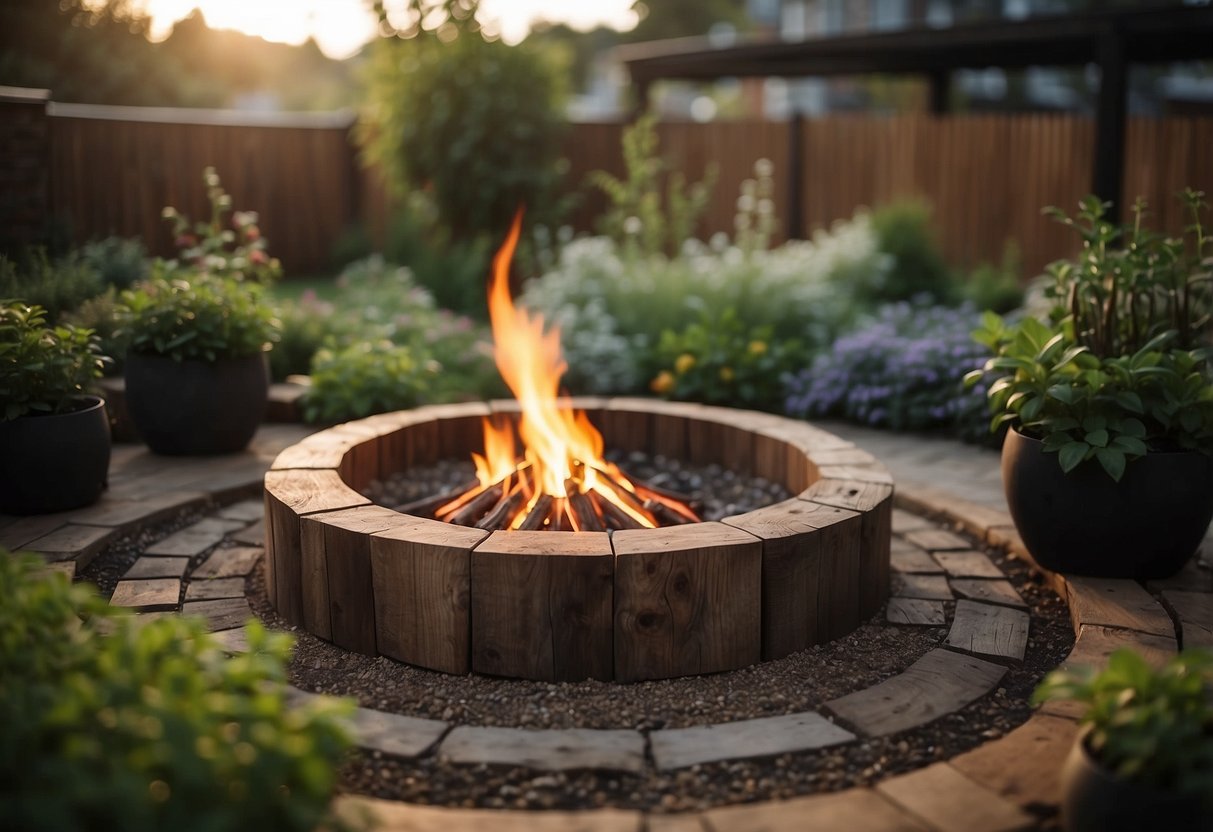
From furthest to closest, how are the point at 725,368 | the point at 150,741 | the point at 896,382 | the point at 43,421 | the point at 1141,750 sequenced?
the point at 725,368 < the point at 896,382 < the point at 43,421 < the point at 1141,750 < the point at 150,741

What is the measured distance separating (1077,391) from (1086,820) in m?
1.64

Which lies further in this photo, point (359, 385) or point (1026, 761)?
point (359, 385)

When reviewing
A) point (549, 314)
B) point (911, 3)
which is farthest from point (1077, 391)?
point (911, 3)

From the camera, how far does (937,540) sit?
3.92 metres

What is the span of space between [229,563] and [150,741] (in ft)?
6.90

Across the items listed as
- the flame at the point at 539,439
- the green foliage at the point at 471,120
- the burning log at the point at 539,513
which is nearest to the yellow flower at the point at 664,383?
the flame at the point at 539,439

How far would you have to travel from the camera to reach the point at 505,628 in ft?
8.92

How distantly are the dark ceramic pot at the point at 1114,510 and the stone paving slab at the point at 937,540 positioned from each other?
0.45 meters

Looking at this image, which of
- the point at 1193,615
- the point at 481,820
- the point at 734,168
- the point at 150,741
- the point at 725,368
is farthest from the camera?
the point at 734,168

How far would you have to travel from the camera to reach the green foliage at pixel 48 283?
530 cm

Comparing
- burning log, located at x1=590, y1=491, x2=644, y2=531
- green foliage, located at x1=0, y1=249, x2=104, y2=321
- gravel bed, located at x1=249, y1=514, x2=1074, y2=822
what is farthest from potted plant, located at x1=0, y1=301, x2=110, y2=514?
burning log, located at x1=590, y1=491, x2=644, y2=531

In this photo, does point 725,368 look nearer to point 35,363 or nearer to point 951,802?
point 35,363

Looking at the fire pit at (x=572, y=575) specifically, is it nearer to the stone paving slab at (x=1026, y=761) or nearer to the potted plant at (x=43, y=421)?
the stone paving slab at (x=1026, y=761)

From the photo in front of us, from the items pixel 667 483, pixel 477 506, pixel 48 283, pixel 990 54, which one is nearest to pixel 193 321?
pixel 48 283
